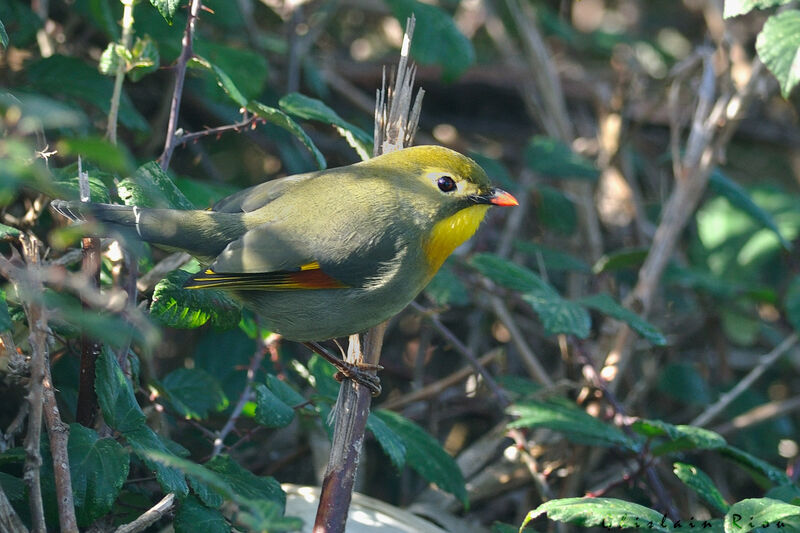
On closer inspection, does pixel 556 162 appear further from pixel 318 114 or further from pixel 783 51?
pixel 318 114

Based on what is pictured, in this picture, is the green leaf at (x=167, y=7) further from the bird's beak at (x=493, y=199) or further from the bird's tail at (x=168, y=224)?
the bird's beak at (x=493, y=199)

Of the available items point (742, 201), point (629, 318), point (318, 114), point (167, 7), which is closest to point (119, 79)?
point (167, 7)

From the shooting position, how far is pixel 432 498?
3490 mm

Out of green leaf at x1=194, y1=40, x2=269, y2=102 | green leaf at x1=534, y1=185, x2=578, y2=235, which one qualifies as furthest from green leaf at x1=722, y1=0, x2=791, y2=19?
green leaf at x1=194, y1=40, x2=269, y2=102

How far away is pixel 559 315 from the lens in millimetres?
3059

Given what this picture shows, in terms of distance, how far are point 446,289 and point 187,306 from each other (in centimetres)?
150

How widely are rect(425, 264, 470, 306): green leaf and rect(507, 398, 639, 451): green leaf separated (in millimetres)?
734

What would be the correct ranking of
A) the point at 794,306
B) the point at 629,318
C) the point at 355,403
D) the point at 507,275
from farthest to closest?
the point at 794,306, the point at 507,275, the point at 629,318, the point at 355,403

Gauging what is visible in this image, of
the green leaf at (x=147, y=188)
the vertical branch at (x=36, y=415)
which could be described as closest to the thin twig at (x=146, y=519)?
the vertical branch at (x=36, y=415)

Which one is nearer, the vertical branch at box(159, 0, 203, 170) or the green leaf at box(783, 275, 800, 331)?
the vertical branch at box(159, 0, 203, 170)

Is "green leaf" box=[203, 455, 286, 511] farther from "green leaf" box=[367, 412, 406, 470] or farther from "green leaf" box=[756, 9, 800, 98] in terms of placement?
"green leaf" box=[756, 9, 800, 98]

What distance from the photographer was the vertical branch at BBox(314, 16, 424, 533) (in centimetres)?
223

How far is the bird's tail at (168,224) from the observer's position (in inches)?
94.0

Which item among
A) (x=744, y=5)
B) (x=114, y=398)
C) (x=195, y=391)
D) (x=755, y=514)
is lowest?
(x=195, y=391)
